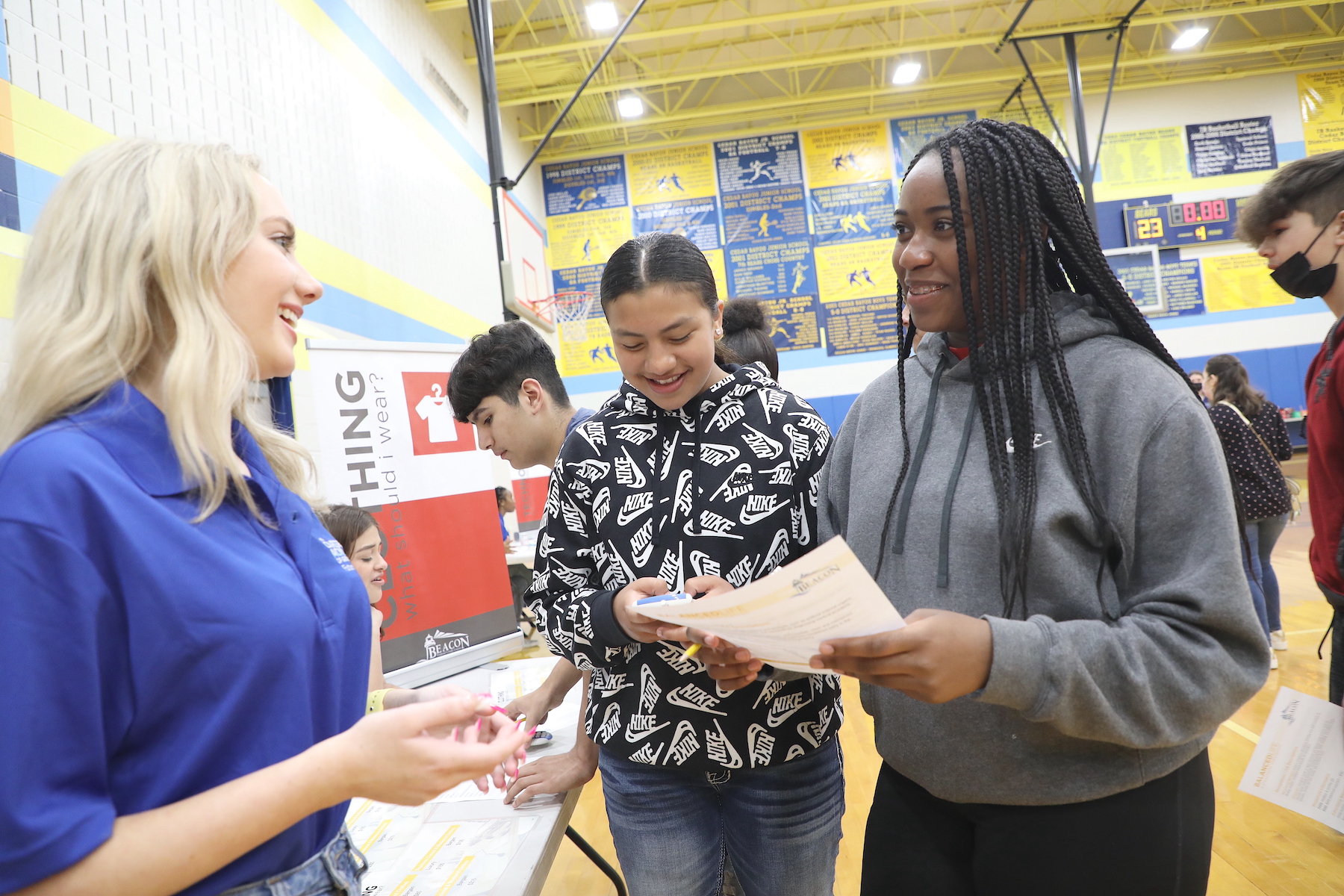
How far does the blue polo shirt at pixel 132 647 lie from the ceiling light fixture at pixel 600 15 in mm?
7679

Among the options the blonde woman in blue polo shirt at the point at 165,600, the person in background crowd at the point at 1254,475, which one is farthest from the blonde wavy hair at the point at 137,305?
the person in background crowd at the point at 1254,475

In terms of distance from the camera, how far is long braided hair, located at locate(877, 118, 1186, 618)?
1.00 meters

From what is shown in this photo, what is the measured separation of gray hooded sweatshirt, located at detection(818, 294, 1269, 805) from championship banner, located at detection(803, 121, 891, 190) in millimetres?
10204

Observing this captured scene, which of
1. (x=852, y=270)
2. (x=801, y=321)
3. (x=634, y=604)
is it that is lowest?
(x=634, y=604)

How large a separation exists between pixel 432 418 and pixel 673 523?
2327mm

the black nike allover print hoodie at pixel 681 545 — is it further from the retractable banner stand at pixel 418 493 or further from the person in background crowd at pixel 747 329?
the retractable banner stand at pixel 418 493

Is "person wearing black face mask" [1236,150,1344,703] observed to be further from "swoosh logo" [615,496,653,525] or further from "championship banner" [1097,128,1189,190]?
"championship banner" [1097,128,1189,190]

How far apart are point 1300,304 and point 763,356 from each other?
10883 mm

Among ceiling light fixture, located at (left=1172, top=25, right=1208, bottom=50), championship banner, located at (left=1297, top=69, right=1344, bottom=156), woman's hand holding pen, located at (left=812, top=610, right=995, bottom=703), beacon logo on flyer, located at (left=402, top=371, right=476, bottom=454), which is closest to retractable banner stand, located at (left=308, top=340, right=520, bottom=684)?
beacon logo on flyer, located at (left=402, top=371, right=476, bottom=454)

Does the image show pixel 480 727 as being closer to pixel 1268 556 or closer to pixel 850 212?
pixel 1268 556

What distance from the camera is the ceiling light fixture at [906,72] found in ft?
30.8

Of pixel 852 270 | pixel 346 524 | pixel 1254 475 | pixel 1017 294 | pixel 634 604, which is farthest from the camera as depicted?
pixel 852 270

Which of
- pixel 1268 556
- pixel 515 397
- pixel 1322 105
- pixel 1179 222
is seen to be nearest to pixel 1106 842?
pixel 515 397

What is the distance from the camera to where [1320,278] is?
1955 millimetres
